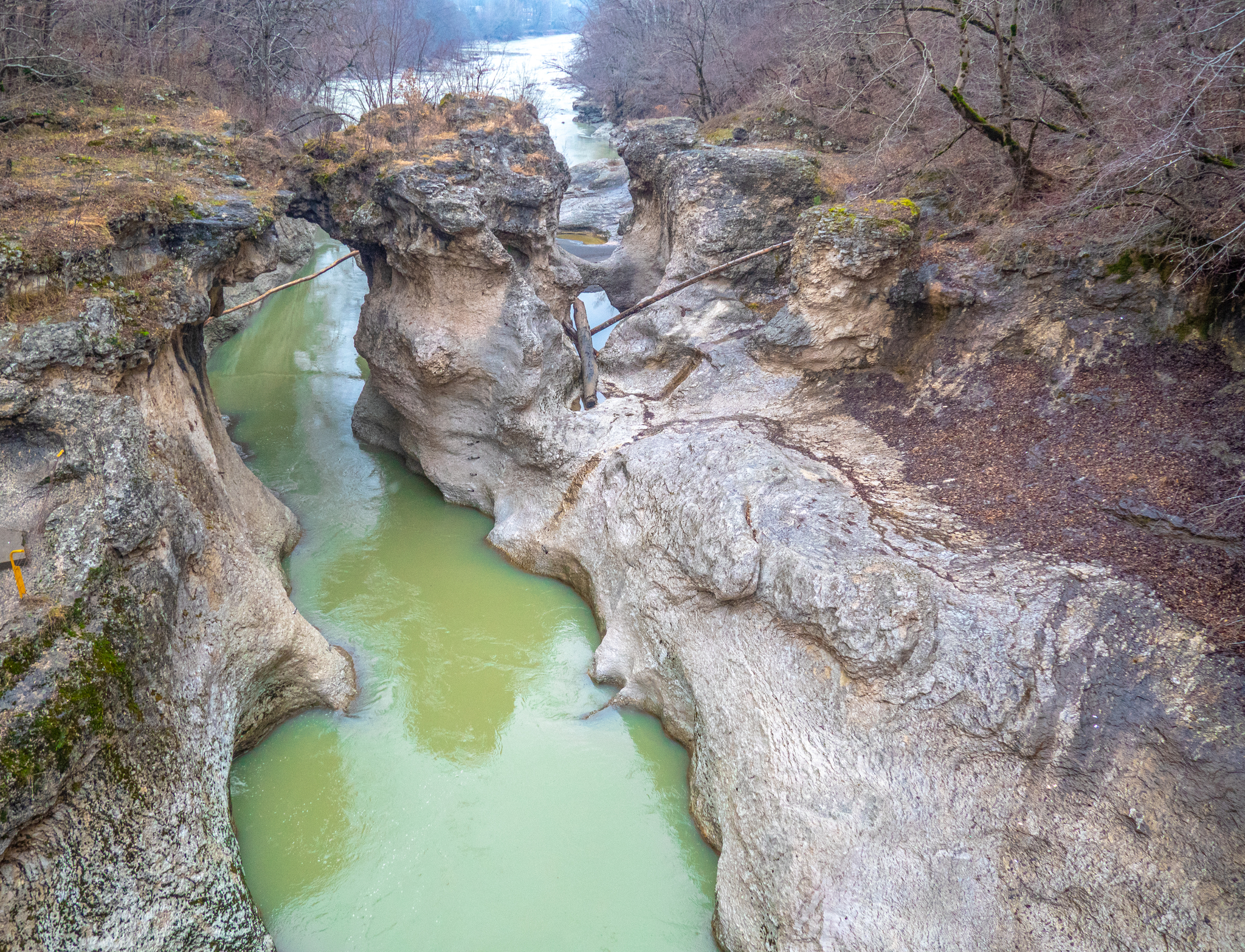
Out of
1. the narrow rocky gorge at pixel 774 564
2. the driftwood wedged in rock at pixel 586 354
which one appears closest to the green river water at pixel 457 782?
the narrow rocky gorge at pixel 774 564

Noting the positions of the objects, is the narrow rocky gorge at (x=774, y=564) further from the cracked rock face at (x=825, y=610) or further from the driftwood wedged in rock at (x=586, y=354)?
the driftwood wedged in rock at (x=586, y=354)

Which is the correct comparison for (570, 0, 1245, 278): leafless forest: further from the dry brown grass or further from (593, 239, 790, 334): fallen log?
the dry brown grass

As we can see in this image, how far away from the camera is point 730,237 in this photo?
1110 cm

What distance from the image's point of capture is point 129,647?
16.6ft


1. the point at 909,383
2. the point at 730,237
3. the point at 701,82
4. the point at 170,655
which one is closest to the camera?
the point at 170,655

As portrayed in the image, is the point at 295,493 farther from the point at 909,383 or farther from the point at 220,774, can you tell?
the point at 909,383

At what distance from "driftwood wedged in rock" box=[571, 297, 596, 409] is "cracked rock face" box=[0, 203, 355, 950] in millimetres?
5103

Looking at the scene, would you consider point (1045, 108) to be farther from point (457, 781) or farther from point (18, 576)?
point (18, 576)

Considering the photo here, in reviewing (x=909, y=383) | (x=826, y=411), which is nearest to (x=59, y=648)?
(x=826, y=411)

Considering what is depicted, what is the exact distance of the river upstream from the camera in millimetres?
5531

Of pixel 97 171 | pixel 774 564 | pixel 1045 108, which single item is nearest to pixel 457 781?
pixel 774 564

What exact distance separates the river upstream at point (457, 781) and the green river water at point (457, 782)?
2 centimetres

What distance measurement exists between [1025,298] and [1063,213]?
3.38 feet

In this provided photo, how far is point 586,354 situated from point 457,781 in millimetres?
6620
